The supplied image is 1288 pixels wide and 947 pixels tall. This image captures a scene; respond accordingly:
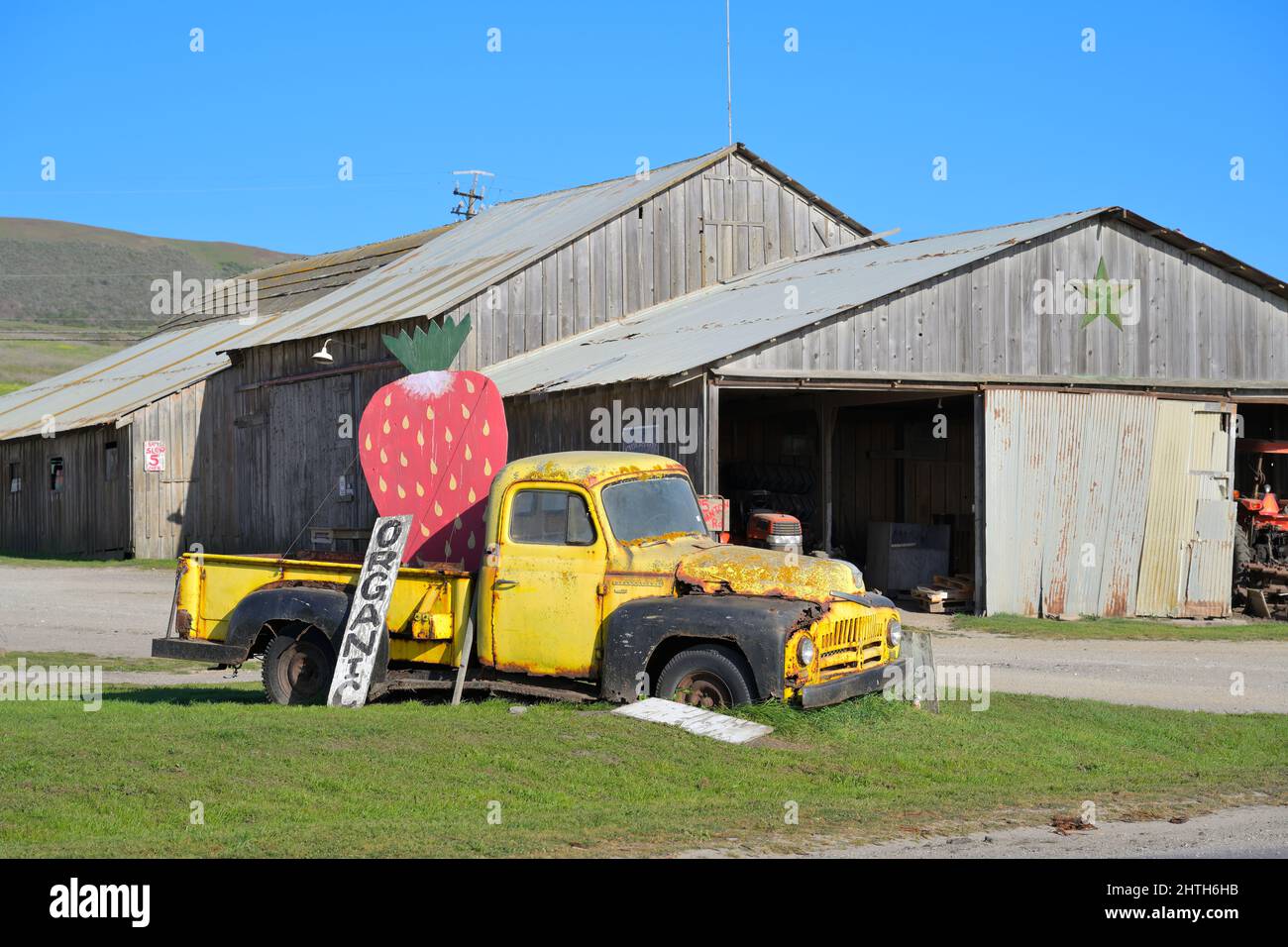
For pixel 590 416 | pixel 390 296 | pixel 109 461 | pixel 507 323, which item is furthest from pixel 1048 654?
pixel 109 461

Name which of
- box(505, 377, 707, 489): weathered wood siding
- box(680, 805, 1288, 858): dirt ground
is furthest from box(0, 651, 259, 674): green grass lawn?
box(680, 805, 1288, 858): dirt ground

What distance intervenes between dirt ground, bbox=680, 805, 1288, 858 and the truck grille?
252 centimetres

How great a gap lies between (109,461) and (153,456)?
Result: 7.03 ft

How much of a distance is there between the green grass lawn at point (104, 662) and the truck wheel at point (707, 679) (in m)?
7.40

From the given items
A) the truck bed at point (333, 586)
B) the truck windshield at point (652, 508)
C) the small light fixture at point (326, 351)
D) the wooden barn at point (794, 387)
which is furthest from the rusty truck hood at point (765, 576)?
the small light fixture at point (326, 351)

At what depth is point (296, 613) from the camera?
12117 mm

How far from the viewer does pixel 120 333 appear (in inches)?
4124

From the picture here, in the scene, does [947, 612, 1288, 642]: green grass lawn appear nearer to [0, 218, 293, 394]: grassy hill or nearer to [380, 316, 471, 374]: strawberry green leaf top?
[380, 316, 471, 374]: strawberry green leaf top

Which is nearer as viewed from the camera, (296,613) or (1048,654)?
(296,613)

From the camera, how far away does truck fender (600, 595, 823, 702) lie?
408 inches

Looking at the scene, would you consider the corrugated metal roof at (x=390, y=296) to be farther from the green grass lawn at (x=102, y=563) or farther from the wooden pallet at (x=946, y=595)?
the wooden pallet at (x=946, y=595)

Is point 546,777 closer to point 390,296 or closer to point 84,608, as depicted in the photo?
point 84,608
